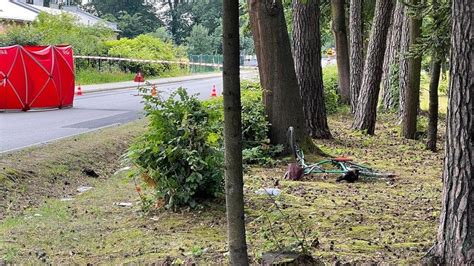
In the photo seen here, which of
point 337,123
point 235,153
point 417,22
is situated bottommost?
point 337,123

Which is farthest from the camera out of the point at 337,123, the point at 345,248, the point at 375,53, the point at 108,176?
the point at 337,123

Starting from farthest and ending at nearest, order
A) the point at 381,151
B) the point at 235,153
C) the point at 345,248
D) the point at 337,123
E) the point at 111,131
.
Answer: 1. the point at 337,123
2. the point at 111,131
3. the point at 381,151
4. the point at 345,248
5. the point at 235,153

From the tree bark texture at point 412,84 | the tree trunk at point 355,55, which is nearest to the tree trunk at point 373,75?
the tree bark texture at point 412,84

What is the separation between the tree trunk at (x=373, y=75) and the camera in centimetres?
1623

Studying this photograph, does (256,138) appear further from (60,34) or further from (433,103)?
(60,34)

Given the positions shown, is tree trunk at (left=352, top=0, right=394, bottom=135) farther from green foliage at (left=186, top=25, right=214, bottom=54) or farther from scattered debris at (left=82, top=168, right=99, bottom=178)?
green foliage at (left=186, top=25, right=214, bottom=54)

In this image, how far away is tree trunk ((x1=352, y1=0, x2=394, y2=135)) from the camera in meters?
16.2

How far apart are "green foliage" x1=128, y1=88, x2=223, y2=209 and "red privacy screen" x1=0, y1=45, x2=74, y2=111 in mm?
13289

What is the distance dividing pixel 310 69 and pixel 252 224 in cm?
783

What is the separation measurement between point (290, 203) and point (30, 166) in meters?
4.25

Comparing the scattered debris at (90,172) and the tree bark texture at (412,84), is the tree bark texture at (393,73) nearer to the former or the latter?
the tree bark texture at (412,84)

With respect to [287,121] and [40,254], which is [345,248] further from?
[287,121]

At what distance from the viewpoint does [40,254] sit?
606 cm

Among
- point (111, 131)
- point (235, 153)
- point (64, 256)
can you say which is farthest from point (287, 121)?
point (235, 153)
